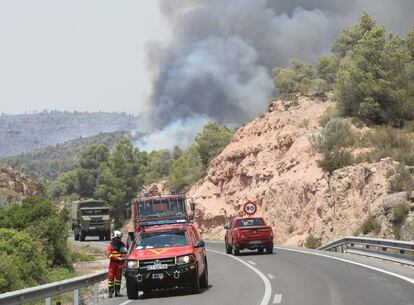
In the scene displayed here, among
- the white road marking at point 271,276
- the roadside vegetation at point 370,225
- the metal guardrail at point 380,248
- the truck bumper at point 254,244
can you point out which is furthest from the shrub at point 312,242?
the white road marking at point 271,276

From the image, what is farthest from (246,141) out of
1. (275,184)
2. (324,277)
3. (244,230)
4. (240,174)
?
(324,277)

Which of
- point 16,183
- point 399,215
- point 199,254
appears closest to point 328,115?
point 399,215

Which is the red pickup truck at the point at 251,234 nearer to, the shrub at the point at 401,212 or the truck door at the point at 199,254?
the shrub at the point at 401,212

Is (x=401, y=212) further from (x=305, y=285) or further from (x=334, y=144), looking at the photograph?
(x=334, y=144)

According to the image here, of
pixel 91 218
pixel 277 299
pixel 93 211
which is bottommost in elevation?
pixel 277 299

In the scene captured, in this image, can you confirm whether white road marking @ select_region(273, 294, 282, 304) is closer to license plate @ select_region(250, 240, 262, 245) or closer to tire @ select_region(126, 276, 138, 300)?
tire @ select_region(126, 276, 138, 300)

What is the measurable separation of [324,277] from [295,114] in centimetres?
4425

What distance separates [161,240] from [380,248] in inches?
549

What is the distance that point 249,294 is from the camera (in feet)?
49.2

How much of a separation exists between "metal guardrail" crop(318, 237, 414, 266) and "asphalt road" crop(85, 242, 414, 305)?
37cm

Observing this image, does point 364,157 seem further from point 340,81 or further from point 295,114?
point 295,114

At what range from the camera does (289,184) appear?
51.1 m

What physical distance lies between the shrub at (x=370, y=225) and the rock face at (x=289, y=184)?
0.46 metres

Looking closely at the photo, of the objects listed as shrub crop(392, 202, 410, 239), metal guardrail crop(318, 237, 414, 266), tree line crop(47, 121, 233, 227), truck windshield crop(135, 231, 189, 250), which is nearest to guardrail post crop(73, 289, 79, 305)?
truck windshield crop(135, 231, 189, 250)
